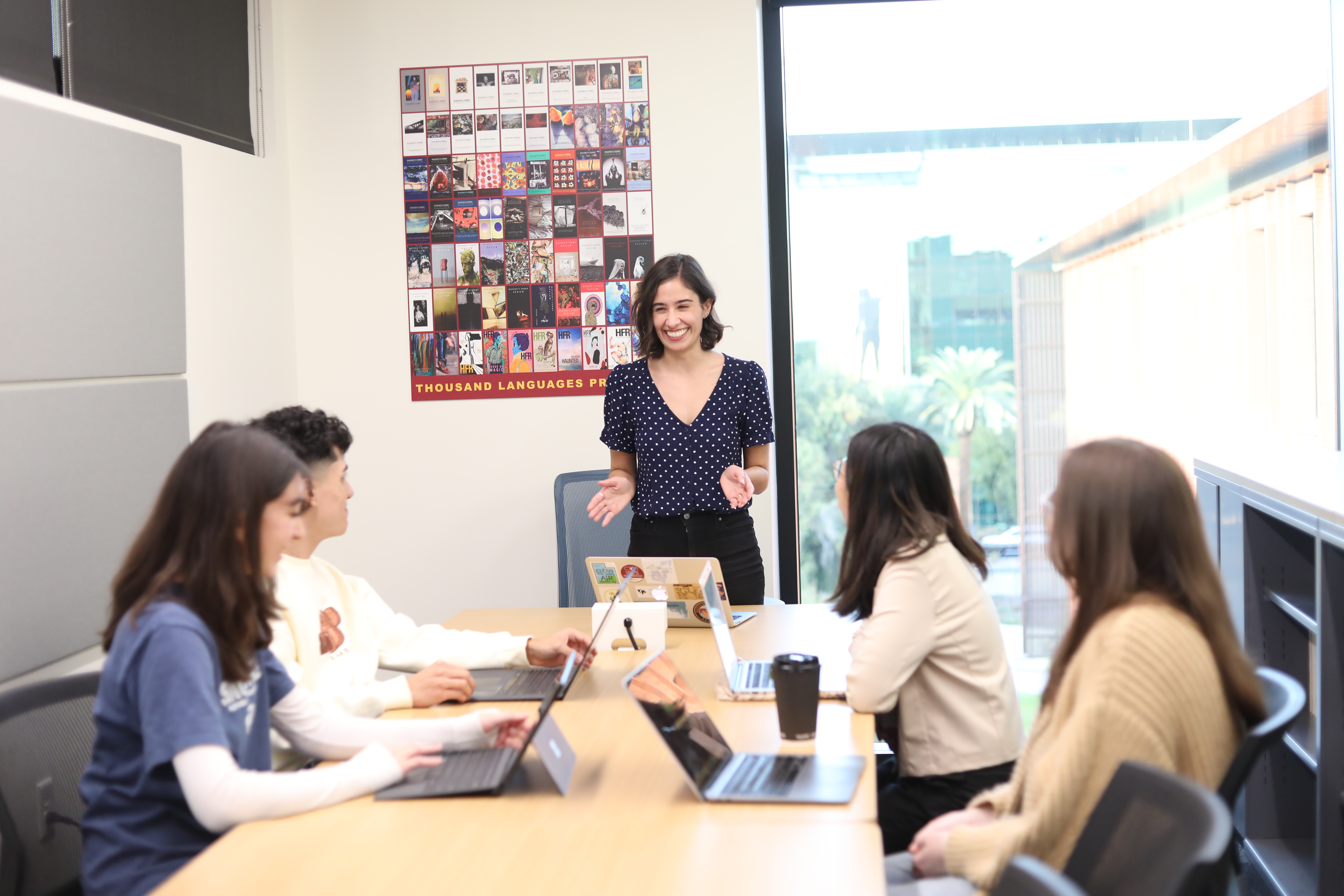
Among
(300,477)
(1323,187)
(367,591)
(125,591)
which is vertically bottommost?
(367,591)

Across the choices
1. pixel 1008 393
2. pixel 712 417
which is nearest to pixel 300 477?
pixel 712 417

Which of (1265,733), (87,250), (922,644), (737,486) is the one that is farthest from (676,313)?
(1265,733)

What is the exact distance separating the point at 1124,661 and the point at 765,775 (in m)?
0.54

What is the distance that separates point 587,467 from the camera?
392 centimetres

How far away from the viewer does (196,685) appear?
57.1 inches

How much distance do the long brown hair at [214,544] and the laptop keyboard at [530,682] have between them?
1.99 feet

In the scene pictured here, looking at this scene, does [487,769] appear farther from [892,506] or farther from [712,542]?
[712,542]

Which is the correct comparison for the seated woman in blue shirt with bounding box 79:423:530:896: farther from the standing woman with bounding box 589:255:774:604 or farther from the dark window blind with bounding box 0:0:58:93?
the dark window blind with bounding box 0:0:58:93

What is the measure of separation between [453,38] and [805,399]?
6.00 ft

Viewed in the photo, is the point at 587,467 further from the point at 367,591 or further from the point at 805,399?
the point at 367,591

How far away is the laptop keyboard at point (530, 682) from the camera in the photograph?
208 cm

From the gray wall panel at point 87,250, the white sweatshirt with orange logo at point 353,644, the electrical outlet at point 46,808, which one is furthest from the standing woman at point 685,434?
the electrical outlet at point 46,808

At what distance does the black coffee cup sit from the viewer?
67.2 inches

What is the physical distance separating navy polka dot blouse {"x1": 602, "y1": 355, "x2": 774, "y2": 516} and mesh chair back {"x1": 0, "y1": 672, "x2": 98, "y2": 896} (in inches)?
59.6
